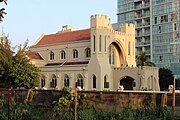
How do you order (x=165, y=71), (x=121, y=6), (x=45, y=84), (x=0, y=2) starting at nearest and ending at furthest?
1. (x=0, y=2)
2. (x=45, y=84)
3. (x=165, y=71)
4. (x=121, y=6)

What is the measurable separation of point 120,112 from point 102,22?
32.1 m

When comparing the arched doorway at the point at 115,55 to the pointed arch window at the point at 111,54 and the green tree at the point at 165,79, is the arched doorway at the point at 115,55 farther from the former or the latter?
the green tree at the point at 165,79

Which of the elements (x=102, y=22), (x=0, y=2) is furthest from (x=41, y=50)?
(x=0, y=2)

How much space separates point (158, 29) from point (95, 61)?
3977cm

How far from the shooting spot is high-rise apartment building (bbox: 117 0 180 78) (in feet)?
269

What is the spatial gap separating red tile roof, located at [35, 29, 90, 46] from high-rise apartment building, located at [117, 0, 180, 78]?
103 ft

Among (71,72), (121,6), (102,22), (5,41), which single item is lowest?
(71,72)

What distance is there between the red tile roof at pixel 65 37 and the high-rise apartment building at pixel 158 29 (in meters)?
31.3

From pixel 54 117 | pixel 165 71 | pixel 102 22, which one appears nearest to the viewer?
pixel 54 117

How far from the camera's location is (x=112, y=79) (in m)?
52.6

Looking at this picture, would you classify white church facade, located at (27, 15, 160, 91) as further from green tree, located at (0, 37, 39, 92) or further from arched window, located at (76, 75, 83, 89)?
green tree, located at (0, 37, 39, 92)

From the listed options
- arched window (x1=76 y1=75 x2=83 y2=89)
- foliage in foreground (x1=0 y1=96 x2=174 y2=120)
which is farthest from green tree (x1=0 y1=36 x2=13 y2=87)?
arched window (x1=76 y1=75 x2=83 y2=89)

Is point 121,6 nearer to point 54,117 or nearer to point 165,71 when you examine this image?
point 165,71

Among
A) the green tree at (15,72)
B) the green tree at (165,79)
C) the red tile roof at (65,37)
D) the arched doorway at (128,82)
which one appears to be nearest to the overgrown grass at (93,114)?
the green tree at (15,72)
